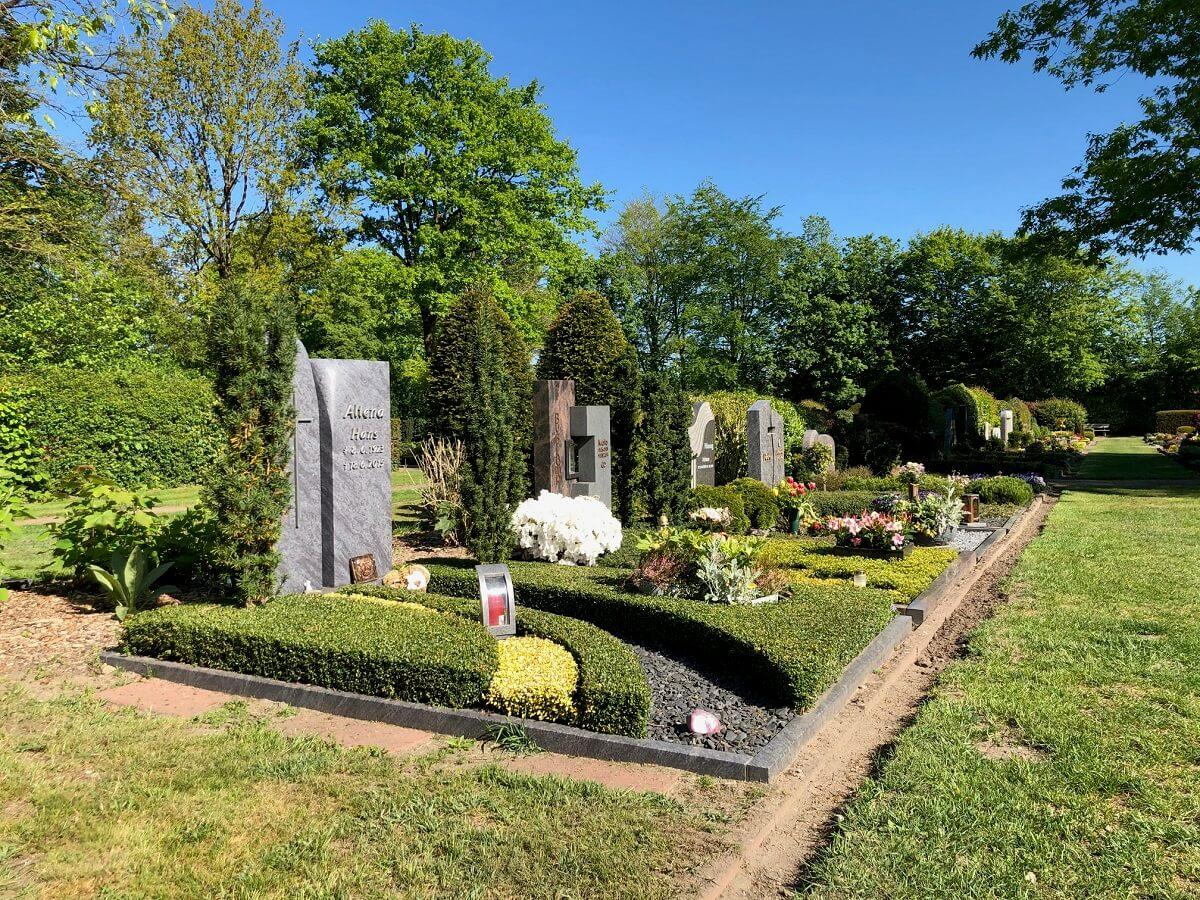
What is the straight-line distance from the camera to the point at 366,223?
23.6 metres

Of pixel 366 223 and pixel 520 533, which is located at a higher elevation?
pixel 366 223

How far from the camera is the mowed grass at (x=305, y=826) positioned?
290 cm

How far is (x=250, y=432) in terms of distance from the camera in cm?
617

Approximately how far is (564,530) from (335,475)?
248 cm

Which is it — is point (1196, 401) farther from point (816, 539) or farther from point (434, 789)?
point (434, 789)

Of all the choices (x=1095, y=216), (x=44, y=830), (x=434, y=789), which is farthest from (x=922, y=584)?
(x=1095, y=216)

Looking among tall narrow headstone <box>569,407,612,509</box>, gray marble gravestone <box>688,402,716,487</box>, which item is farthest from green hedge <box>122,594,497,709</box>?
gray marble gravestone <box>688,402,716,487</box>

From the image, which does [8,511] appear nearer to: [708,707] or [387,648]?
[387,648]

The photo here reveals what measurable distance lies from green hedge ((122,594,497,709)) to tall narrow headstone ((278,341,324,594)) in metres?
1.18

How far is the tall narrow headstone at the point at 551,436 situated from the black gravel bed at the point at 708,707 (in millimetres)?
4295

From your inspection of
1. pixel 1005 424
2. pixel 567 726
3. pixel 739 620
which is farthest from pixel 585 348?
pixel 1005 424

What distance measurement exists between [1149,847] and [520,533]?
6273 mm

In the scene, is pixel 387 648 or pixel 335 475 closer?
pixel 387 648

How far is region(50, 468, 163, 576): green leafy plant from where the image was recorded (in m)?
7.20
